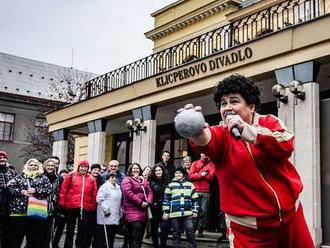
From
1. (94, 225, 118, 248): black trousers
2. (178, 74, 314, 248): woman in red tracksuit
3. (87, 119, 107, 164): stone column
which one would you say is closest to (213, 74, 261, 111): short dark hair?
(178, 74, 314, 248): woman in red tracksuit

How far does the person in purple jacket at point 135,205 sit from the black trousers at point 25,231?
2086 millimetres

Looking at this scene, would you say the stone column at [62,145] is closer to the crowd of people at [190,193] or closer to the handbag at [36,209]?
the crowd of people at [190,193]

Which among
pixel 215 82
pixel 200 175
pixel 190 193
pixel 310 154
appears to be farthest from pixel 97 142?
pixel 310 154

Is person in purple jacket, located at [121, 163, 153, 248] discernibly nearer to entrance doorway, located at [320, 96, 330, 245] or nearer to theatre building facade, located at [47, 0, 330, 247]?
theatre building facade, located at [47, 0, 330, 247]

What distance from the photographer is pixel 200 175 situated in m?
11.0

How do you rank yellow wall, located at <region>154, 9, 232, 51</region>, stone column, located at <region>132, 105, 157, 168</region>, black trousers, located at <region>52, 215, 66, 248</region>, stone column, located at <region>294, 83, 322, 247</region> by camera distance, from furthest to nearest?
yellow wall, located at <region>154, 9, 232, 51</region> < stone column, located at <region>132, 105, 157, 168</region> < black trousers, located at <region>52, 215, 66, 248</region> < stone column, located at <region>294, 83, 322, 247</region>

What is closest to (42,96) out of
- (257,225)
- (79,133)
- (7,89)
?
(7,89)

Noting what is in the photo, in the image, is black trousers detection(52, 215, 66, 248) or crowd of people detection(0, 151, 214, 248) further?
black trousers detection(52, 215, 66, 248)

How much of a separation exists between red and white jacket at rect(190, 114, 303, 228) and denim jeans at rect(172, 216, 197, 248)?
6.79 m

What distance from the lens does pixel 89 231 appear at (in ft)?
35.1

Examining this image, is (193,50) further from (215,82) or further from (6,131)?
(6,131)

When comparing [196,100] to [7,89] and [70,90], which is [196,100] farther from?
[7,89]

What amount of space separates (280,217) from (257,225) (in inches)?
6.3

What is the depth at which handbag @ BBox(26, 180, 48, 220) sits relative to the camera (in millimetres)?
8594
